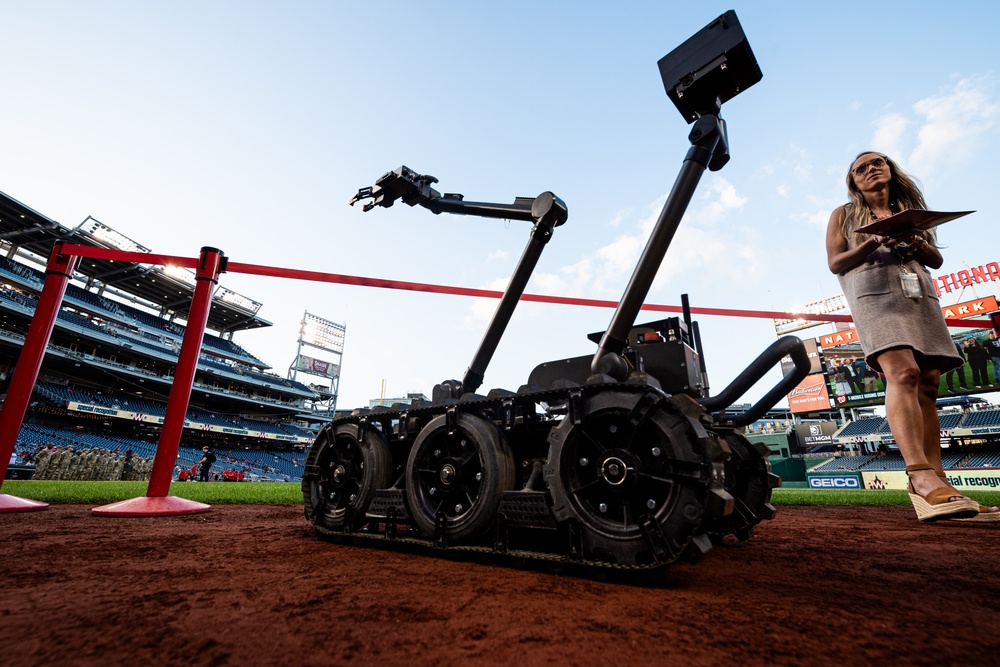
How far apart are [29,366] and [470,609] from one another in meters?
6.35

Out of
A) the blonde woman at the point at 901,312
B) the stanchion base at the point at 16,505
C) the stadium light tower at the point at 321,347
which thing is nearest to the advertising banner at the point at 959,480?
the blonde woman at the point at 901,312

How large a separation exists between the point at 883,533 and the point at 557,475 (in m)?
3.31

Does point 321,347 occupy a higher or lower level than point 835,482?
higher

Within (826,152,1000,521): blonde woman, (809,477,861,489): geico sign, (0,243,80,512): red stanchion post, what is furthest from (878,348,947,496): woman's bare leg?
(809,477,861,489): geico sign

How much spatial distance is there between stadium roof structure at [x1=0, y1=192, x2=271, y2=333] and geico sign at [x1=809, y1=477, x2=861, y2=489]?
43242 mm

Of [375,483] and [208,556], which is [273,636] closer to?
[208,556]

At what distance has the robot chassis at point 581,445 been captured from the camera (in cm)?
209

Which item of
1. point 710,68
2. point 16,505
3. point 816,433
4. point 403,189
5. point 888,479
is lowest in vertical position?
point 16,505

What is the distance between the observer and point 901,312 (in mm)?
3021

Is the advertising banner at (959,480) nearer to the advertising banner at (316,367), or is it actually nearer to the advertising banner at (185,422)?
the advertising banner at (185,422)

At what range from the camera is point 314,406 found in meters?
59.8

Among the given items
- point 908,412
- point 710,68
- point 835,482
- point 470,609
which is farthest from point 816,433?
point 470,609

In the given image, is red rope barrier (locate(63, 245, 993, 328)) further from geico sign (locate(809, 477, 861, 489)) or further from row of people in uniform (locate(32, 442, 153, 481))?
row of people in uniform (locate(32, 442, 153, 481))

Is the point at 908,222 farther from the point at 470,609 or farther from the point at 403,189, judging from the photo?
the point at 403,189
